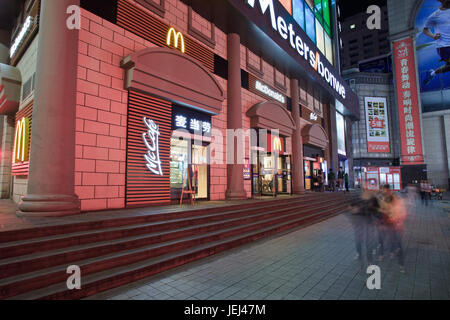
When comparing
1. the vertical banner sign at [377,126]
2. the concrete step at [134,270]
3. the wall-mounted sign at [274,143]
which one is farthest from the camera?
the vertical banner sign at [377,126]

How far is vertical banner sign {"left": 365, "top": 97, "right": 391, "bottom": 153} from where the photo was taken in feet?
108

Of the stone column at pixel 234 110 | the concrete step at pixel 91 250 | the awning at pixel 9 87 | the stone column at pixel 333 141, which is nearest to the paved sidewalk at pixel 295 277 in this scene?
the concrete step at pixel 91 250

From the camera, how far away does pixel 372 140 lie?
33.1 m

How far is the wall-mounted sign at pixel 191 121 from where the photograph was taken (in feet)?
27.2

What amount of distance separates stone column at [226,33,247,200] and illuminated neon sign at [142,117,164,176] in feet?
11.1

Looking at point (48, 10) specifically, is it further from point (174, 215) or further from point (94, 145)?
point (174, 215)

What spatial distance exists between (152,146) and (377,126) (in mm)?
35791

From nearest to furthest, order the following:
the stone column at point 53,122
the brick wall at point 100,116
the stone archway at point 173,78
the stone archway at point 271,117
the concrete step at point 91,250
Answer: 1. the concrete step at point 91,250
2. the stone column at point 53,122
3. the brick wall at point 100,116
4. the stone archway at point 173,78
5. the stone archway at point 271,117

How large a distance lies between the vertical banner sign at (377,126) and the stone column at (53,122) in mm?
36671

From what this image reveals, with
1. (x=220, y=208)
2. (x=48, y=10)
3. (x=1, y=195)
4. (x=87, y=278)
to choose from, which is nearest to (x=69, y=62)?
(x=48, y=10)

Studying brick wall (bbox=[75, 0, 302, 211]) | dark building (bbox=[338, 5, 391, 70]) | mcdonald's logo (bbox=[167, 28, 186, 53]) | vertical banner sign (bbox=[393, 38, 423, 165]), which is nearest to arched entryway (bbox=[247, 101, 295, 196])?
mcdonald's logo (bbox=[167, 28, 186, 53])

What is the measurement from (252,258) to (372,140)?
35445 millimetres

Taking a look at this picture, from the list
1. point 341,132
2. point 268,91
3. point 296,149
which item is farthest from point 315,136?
point 341,132

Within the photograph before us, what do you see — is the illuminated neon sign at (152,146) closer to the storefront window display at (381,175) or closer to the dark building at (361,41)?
the storefront window display at (381,175)
